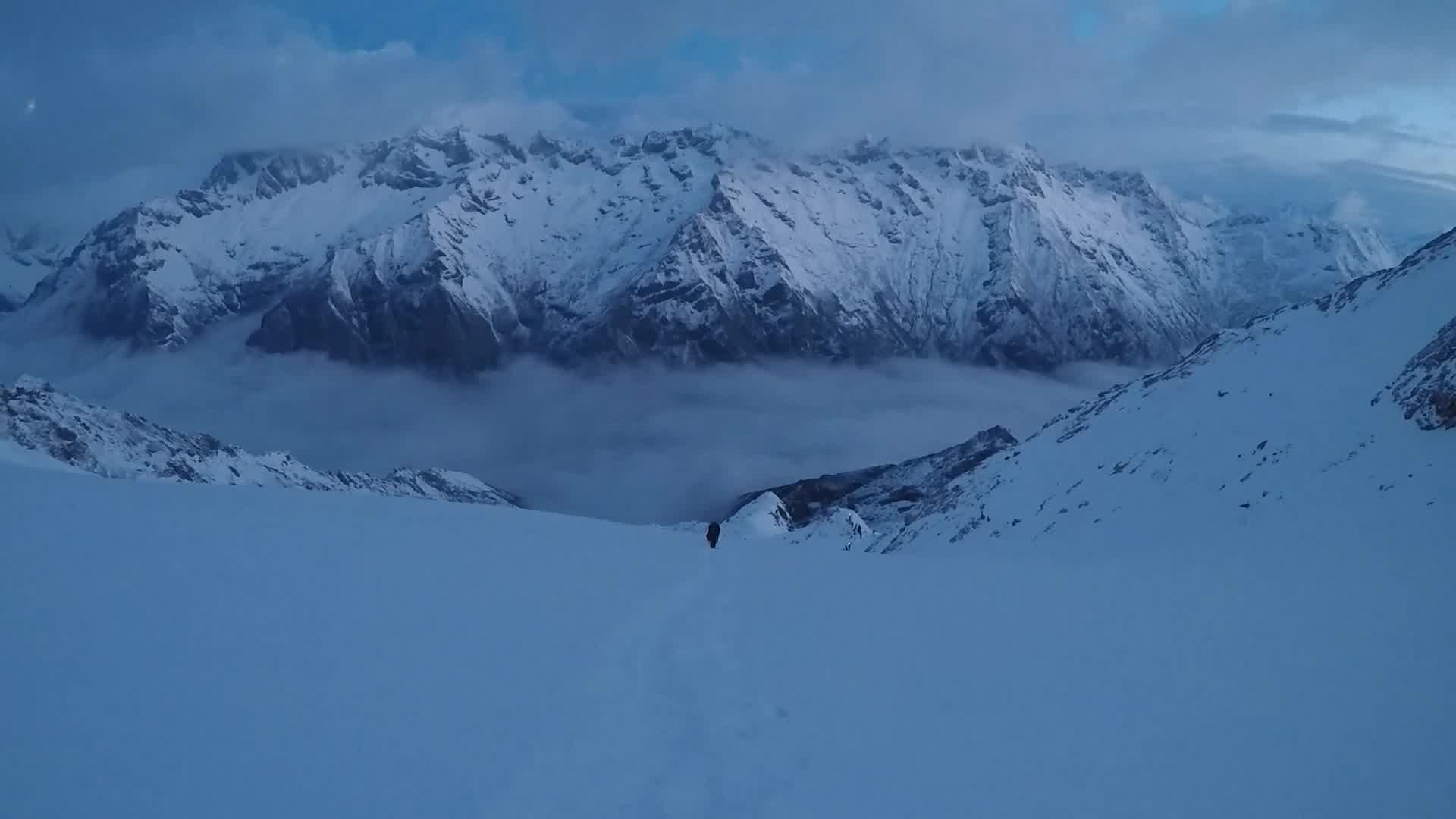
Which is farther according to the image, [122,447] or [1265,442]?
[122,447]

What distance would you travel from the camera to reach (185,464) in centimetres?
13850

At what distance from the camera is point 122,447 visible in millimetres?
133750

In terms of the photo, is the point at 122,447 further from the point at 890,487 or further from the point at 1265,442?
the point at 1265,442

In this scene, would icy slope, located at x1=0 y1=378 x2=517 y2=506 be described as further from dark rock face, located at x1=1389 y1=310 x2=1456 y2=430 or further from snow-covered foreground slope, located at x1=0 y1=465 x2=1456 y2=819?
dark rock face, located at x1=1389 y1=310 x2=1456 y2=430

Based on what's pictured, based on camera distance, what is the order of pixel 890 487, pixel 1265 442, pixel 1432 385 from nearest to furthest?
pixel 1432 385
pixel 1265 442
pixel 890 487

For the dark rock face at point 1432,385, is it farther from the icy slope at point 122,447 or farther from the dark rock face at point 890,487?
the icy slope at point 122,447

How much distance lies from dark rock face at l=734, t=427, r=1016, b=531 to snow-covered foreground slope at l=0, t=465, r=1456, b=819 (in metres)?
72.7

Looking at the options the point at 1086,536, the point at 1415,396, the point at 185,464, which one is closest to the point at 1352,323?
the point at 1415,396

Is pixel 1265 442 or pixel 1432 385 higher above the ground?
pixel 1432 385

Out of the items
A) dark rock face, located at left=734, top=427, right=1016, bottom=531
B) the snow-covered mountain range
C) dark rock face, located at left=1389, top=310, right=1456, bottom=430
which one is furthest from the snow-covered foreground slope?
dark rock face, located at left=734, top=427, right=1016, bottom=531

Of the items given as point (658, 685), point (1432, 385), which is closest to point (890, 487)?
point (1432, 385)

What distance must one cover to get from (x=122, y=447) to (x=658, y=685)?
503ft

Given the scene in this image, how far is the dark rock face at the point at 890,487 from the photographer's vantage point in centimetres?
11194

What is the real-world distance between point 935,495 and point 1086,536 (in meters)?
32.6
